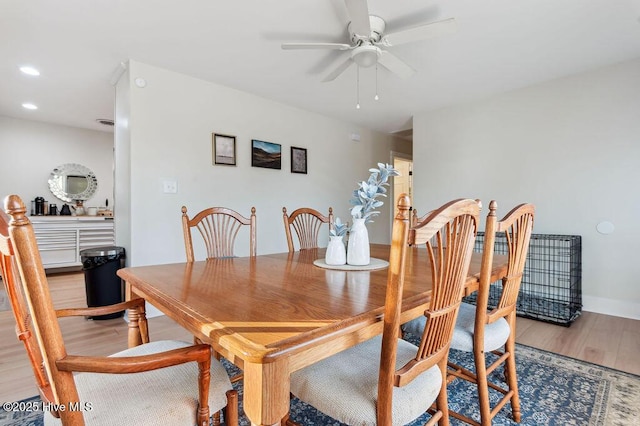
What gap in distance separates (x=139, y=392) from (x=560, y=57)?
3637mm

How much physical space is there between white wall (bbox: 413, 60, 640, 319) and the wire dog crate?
135 mm

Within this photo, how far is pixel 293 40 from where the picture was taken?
2475 millimetres

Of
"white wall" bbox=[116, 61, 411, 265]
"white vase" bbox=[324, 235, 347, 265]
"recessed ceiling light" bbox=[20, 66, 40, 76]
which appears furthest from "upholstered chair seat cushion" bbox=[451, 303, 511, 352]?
"recessed ceiling light" bbox=[20, 66, 40, 76]

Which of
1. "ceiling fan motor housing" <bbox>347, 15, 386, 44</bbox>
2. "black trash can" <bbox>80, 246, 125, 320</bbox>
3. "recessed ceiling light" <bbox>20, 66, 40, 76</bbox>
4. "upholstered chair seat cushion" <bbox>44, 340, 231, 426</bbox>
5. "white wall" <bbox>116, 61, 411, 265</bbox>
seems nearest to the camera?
"upholstered chair seat cushion" <bbox>44, 340, 231, 426</bbox>

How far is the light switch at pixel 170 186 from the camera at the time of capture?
9.80ft

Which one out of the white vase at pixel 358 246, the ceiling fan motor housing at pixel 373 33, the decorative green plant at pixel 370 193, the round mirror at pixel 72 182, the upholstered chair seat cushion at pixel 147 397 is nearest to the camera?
the upholstered chair seat cushion at pixel 147 397

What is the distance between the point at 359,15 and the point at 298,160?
2447 millimetres

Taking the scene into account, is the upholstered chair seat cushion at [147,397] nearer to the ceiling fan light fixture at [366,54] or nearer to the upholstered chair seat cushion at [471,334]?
the upholstered chair seat cushion at [471,334]

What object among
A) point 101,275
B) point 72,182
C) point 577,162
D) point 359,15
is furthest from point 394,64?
point 72,182

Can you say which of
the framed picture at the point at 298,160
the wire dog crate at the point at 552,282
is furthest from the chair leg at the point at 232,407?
the framed picture at the point at 298,160

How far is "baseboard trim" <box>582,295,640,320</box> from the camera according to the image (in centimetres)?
281

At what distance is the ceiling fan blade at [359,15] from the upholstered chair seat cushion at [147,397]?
1.82 meters

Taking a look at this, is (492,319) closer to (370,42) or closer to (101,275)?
(370,42)

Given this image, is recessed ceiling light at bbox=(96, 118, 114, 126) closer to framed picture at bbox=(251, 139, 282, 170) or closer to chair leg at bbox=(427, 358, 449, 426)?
framed picture at bbox=(251, 139, 282, 170)
